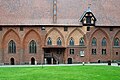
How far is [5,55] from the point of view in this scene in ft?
205

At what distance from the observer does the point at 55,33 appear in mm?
63250

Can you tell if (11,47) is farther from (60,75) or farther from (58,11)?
(60,75)

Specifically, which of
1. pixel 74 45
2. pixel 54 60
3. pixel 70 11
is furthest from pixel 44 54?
pixel 70 11

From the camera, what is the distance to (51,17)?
63.2 m

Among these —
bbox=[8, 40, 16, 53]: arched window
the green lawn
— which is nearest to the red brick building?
bbox=[8, 40, 16, 53]: arched window

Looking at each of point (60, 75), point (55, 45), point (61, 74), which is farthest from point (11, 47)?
point (60, 75)

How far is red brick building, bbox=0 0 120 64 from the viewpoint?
2450 inches

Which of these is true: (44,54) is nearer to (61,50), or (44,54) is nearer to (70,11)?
(61,50)

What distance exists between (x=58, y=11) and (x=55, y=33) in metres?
4.92

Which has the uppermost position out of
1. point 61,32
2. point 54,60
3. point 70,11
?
point 70,11

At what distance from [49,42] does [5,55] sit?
939 centimetres

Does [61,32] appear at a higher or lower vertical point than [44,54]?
higher

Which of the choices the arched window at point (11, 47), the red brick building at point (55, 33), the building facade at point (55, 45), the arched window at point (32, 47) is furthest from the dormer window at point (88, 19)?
the arched window at point (11, 47)

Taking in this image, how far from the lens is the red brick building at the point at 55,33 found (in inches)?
2450
